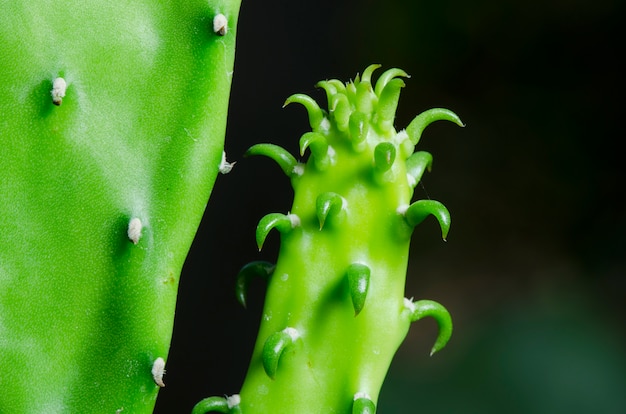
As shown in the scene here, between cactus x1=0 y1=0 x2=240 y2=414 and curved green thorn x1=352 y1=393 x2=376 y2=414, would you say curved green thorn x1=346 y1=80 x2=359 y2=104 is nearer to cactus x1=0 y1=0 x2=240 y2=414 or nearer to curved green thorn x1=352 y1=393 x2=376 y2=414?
cactus x1=0 y1=0 x2=240 y2=414

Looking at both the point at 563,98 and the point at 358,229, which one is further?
the point at 563,98

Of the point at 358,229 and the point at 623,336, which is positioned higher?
the point at 358,229

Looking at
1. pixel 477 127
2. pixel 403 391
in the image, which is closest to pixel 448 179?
pixel 477 127

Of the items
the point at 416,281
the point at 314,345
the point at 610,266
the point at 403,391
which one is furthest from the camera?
the point at 416,281

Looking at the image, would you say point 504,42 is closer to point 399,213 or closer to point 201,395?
point 201,395

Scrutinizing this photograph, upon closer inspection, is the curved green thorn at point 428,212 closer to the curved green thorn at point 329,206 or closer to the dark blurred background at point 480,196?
the curved green thorn at point 329,206

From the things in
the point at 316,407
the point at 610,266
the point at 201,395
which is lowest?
the point at 201,395
